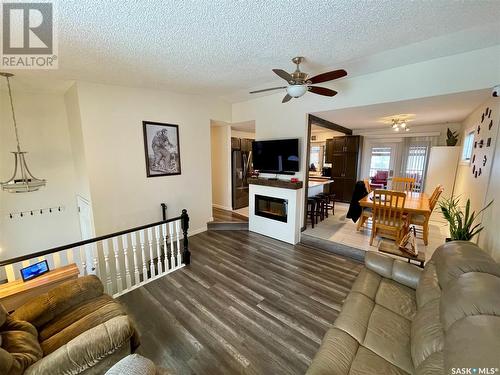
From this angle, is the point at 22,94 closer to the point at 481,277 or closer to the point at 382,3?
the point at 382,3

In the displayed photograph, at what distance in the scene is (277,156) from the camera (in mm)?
3998

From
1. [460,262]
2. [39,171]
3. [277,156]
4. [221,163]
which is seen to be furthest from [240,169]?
[460,262]

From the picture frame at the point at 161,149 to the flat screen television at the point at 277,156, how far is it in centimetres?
161

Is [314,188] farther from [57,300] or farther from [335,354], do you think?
[57,300]

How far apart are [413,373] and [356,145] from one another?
5.77 m

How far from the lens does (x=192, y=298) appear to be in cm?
241

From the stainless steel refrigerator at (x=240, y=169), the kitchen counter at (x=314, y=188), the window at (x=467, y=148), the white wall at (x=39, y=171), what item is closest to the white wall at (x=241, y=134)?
the stainless steel refrigerator at (x=240, y=169)

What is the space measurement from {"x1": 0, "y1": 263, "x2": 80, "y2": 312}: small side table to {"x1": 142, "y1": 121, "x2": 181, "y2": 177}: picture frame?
1903 millimetres

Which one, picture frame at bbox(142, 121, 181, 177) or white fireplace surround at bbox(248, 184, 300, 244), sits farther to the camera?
white fireplace surround at bbox(248, 184, 300, 244)

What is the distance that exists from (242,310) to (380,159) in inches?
229

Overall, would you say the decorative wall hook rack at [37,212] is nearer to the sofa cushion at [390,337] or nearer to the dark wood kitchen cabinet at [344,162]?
the sofa cushion at [390,337]

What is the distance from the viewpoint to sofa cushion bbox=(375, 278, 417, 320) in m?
1.60

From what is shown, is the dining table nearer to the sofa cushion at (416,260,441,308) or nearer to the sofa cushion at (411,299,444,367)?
the sofa cushion at (416,260,441,308)

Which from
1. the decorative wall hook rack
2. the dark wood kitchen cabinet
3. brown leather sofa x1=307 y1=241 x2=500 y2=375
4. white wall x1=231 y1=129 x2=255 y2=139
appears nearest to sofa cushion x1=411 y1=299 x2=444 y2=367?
brown leather sofa x1=307 y1=241 x2=500 y2=375
